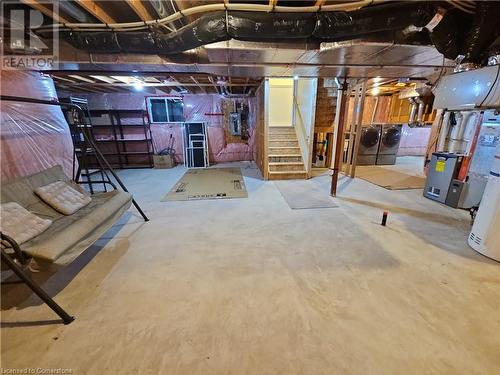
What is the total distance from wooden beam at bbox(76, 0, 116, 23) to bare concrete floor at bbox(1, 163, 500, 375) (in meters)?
2.19

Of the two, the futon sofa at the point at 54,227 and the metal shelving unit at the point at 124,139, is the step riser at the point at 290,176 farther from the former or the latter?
the metal shelving unit at the point at 124,139

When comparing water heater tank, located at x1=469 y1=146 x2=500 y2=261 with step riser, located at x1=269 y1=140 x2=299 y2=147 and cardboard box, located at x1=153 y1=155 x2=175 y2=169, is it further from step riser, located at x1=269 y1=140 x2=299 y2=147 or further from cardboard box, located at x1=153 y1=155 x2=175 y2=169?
cardboard box, located at x1=153 y1=155 x2=175 y2=169

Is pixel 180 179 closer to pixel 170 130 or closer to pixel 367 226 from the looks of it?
pixel 170 130

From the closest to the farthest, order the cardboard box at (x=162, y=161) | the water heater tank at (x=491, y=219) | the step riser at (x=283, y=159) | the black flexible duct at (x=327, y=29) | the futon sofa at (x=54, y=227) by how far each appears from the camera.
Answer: the futon sofa at (x=54, y=227) < the black flexible duct at (x=327, y=29) < the water heater tank at (x=491, y=219) < the step riser at (x=283, y=159) < the cardboard box at (x=162, y=161)

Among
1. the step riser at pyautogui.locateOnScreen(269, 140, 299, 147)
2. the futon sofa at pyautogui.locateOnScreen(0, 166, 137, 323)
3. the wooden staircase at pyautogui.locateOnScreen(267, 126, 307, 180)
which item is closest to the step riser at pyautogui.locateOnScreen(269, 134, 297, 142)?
→ the wooden staircase at pyautogui.locateOnScreen(267, 126, 307, 180)

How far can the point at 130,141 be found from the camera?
21.2 feet

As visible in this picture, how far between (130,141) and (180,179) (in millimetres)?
2581

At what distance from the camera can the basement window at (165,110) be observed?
21.4 feet

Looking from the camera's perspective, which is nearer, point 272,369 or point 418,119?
point 272,369

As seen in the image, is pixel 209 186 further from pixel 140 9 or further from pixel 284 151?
pixel 140 9

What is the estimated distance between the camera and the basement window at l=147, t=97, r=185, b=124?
21.4ft

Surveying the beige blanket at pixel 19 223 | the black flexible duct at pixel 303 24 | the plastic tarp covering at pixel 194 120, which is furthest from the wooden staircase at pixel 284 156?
the beige blanket at pixel 19 223

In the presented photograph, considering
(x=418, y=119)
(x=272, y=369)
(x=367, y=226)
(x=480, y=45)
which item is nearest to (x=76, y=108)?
(x=272, y=369)

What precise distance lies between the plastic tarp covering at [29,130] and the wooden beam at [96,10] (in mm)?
1653
